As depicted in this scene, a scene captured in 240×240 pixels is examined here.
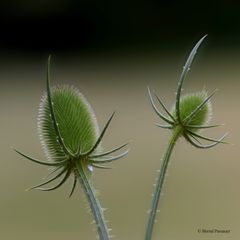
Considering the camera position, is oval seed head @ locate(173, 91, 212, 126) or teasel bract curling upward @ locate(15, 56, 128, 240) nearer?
teasel bract curling upward @ locate(15, 56, 128, 240)

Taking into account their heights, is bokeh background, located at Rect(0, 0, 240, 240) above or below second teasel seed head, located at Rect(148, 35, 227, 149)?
above

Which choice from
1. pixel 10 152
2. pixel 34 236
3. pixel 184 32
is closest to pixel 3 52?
pixel 184 32

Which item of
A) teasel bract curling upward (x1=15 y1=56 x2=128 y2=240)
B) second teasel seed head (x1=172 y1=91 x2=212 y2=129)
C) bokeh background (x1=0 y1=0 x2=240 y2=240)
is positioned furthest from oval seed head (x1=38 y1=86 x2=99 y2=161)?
bokeh background (x1=0 y1=0 x2=240 y2=240)

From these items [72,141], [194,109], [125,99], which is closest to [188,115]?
[194,109]

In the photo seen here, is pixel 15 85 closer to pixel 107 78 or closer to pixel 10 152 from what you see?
pixel 107 78

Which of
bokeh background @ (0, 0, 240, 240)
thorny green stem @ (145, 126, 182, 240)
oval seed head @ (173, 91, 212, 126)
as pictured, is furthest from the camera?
bokeh background @ (0, 0, 240, 240)

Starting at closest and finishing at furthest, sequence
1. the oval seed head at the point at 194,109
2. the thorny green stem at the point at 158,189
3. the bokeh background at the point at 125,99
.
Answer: the thorny green stem at the point at 158,189, the oval seed head at the point at 194,109, the bokeh background at the point at 125,99

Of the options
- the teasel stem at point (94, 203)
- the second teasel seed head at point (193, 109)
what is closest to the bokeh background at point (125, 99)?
the second teasel seed head at point (193, 109)

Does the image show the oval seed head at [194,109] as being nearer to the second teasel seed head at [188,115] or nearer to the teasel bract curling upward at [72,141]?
the second teasel seed head at [188,115]

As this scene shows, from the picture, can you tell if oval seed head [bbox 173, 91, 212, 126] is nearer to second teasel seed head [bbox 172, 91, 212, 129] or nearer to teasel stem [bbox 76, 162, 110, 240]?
second teasel seed head [bbox 172, 91, 212, 129]

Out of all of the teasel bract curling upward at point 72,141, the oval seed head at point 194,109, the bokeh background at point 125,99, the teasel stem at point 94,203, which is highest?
the bokeh background at point 125,99
